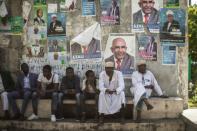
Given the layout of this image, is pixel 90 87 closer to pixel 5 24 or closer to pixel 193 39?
pixel 5 24

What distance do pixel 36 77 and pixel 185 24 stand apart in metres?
3.81

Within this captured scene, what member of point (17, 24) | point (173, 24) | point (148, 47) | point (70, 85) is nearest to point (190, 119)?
point (148, 47)

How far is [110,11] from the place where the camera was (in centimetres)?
1092

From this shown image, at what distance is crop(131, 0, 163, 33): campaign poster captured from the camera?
35.8 feet

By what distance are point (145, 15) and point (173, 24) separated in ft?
2.32

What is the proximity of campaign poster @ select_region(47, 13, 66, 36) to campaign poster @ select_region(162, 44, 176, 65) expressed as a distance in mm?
2488

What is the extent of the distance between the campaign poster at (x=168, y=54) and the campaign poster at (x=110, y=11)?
4.28 ft

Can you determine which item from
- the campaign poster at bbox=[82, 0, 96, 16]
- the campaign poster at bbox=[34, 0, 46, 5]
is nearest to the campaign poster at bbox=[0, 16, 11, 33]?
the campaign poster at bbox=[34, 0, 46, 5]

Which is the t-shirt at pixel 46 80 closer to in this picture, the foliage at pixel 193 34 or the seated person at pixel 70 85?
the seated person at pixel 70 85

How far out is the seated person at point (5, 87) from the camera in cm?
1030

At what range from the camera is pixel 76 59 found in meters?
11.1

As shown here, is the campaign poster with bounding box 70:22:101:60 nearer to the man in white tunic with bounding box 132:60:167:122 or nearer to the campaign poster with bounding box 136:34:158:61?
the campaign poster with bounding box 136:34:158:61

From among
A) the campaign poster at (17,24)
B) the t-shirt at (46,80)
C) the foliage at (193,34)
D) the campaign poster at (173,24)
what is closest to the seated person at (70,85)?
the t-shirt at (46,80)

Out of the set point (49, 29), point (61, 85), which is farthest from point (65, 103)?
point (49, 29)
